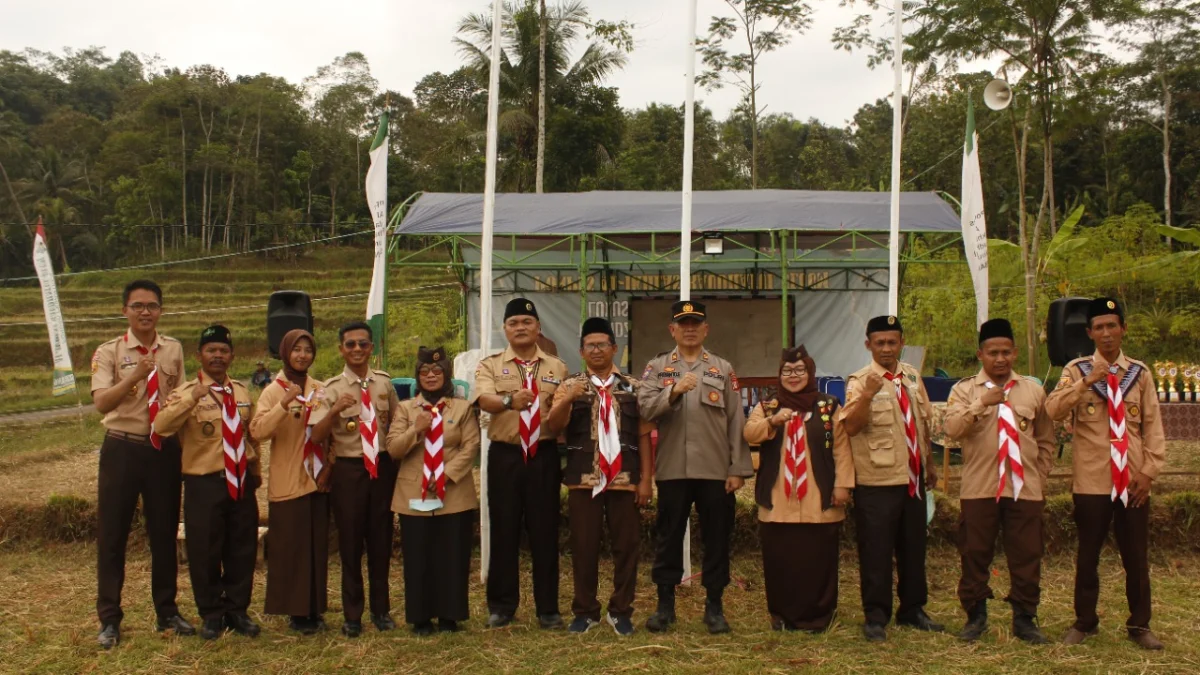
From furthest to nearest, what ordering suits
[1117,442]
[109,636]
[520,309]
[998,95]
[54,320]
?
[54,320] → [998,95] → [520,309] → [109,636] → [1117,442]

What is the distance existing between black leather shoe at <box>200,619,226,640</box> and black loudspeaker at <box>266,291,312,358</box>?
5.11 ft

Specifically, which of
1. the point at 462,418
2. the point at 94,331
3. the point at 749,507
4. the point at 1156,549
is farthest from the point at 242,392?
the point at 94,331

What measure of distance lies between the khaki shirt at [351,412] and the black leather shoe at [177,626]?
1.11 m

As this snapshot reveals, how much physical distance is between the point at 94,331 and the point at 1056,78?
2627cm

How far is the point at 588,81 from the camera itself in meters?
21.6

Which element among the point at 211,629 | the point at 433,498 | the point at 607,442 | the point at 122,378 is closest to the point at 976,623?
the point at 607,442

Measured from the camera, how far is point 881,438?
4754 millimetres

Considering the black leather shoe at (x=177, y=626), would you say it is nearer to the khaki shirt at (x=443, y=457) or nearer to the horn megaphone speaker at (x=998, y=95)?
the khaki shirt at (x=443, y=457)

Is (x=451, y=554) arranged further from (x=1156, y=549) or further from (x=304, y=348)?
(x=1156, y=549)

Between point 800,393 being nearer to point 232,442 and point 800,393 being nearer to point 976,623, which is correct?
point 976,623

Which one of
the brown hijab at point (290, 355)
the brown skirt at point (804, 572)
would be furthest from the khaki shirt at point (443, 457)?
the brown skirt at point (804, 572)

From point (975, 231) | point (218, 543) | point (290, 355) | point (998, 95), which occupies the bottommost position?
point (218, 543)

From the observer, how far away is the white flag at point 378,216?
6180 millimetres

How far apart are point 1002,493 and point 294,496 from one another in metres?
3.46
